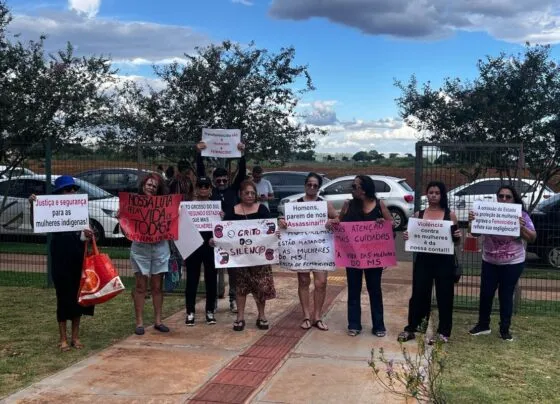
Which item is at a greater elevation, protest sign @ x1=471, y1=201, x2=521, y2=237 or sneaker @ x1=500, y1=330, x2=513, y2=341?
protest sign @ x1=471, y1=201, x2=521, y2=237

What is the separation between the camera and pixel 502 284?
281 inches

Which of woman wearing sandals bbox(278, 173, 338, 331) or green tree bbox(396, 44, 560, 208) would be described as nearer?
woman wearing sandals bbox(278, 173, 338, 331)

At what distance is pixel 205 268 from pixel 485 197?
3944 millimetres

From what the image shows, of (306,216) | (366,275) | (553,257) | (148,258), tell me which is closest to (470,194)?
(366,275)

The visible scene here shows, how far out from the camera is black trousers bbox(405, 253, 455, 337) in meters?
6.90

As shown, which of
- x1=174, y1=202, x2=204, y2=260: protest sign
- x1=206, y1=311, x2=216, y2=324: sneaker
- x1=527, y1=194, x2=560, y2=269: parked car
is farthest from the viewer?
x1=527, y1=194, x2=560, y2=269: parked car

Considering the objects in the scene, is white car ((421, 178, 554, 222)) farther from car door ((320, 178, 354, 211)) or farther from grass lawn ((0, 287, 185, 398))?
car door ((320, 178, 354, 211))

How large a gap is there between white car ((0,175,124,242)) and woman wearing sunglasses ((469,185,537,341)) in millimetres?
5859

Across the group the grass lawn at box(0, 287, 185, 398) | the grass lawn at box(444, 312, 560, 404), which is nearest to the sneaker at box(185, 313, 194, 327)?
the grass lawn at box(0, 287, 185, 398)

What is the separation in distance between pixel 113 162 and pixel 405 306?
16.5 feet

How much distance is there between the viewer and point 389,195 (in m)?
17.9

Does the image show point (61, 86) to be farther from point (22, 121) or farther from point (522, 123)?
point (522, 123)

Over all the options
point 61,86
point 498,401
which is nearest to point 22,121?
point 61,86

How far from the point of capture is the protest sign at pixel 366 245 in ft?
23.4
